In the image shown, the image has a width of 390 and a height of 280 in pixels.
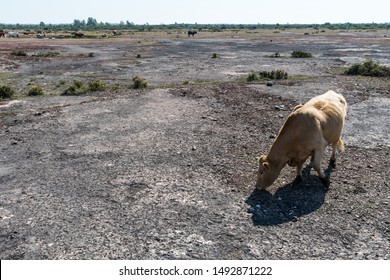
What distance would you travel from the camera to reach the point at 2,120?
640 inches

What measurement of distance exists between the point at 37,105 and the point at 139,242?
47.7 ft

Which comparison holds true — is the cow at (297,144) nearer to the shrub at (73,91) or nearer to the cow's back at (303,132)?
the cow's back at (303,132)

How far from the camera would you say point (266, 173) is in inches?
344

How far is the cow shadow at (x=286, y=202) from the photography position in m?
7.86

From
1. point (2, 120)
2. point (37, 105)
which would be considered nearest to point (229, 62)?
point (37, 105)

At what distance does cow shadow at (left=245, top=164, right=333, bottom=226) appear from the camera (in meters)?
7.86

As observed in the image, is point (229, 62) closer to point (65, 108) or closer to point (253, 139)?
point (65, 108)

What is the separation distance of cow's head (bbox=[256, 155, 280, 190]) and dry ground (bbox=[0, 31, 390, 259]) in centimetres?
28

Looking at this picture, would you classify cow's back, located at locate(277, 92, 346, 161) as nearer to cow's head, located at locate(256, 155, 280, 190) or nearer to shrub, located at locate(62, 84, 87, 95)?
cow's head, located at locate(256, 155, 280, 190)

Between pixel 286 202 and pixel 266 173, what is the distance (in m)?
0.79

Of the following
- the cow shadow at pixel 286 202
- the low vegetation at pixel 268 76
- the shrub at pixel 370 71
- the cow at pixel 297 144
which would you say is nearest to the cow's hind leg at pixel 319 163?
the cow at pixel 297 144

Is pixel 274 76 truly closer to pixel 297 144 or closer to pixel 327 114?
pixel 327 114

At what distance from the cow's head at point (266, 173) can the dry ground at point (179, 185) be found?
28 centimetres

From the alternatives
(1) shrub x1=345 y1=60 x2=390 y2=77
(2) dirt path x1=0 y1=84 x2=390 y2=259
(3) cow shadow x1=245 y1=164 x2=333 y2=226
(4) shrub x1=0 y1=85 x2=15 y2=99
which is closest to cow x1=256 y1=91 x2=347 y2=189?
(3) cow shadow x1=245 y1=164 x2=333 y2=226
